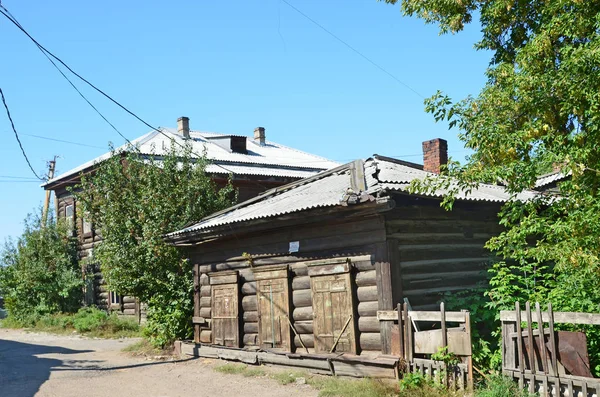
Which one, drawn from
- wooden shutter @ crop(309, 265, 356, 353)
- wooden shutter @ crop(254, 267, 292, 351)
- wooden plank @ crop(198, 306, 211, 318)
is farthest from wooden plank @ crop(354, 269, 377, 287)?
wooden plank @ crop(198, 306, 211, 318)

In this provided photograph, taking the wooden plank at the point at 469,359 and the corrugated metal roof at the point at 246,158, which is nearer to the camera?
the wooden plank at the point at 469,359

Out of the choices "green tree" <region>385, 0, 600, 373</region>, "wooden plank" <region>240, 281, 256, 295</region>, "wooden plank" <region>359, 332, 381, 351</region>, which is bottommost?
"wooden plank" <region>359, 332, 381, 351</region>

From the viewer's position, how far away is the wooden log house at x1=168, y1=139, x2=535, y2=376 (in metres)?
9.69

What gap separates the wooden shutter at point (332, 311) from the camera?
10016mm

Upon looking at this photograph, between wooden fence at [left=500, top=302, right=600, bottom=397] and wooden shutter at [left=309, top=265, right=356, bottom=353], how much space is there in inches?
116

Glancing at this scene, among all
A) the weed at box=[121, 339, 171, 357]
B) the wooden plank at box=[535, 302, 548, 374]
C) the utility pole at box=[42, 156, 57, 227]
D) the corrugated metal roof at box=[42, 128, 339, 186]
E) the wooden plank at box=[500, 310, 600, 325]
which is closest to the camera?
the wooden plank at box=[500, 310, 600, 325]

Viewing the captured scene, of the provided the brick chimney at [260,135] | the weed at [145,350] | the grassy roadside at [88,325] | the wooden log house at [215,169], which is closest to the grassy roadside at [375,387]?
the weed at [145,350]

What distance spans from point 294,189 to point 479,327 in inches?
206

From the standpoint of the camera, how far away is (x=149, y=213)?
1505cm

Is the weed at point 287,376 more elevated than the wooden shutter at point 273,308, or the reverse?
A: the wooden shutter at point 273,308

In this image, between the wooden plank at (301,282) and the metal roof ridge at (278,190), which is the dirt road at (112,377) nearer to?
the wooden plank at (301,282)

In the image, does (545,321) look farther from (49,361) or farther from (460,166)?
(49,361)

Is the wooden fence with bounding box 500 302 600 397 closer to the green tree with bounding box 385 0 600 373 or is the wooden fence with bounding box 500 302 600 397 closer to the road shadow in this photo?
the green tree with bounding box 385 0 600 373

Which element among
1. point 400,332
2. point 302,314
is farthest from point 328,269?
point 400,332
